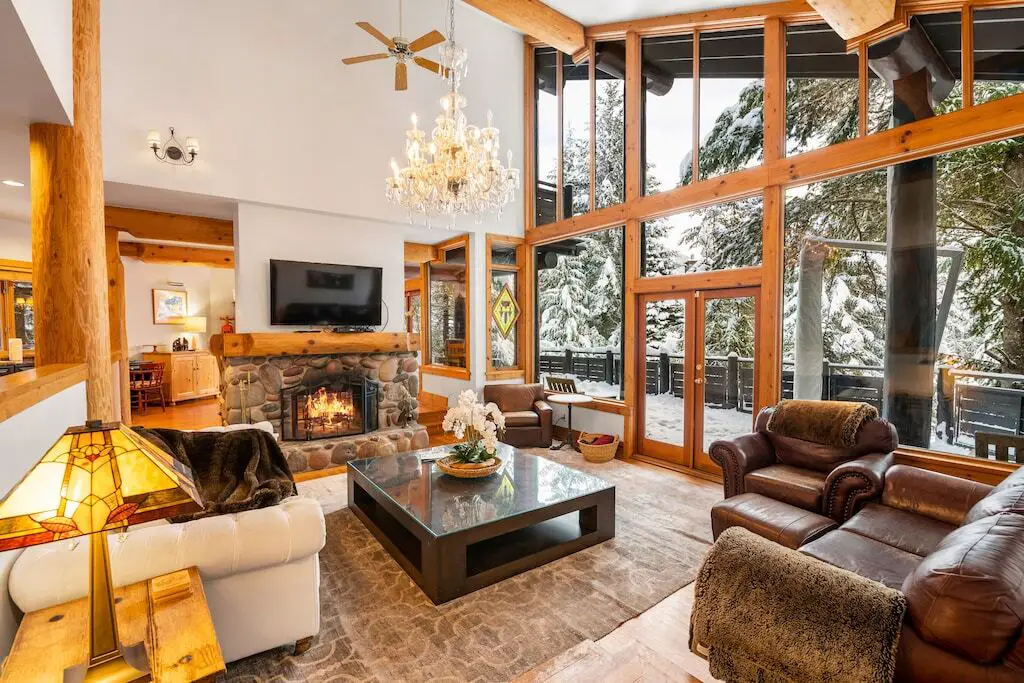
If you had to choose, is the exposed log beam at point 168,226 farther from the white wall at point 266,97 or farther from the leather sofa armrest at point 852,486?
the leather sofa armrest at point 852,486

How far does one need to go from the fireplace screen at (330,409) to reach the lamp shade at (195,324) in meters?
5.75

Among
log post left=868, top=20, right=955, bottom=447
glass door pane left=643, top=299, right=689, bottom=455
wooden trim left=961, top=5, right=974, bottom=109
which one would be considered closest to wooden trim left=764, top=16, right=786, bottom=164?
log post left=868, top=20, right=955, bottom=447

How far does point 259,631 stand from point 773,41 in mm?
5843

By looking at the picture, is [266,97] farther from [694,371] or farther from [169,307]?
[169,307]

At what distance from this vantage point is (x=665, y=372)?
5.22 metres

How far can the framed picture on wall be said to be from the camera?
8.75 meters

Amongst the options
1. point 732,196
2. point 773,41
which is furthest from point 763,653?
point 773,41

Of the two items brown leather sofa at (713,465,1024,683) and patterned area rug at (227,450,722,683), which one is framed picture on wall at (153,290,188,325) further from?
brown leather sofa at (713,465,1024,683)

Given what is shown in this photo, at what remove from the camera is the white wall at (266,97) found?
3.98 meters

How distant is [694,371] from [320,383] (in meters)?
4.09

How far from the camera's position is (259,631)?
2.01 metres

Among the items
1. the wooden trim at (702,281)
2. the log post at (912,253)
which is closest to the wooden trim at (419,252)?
the wooden trim at (702,281)

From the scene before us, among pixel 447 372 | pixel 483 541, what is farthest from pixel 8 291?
pixel 483 541

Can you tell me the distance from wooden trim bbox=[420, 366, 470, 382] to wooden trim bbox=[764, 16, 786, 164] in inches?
170
